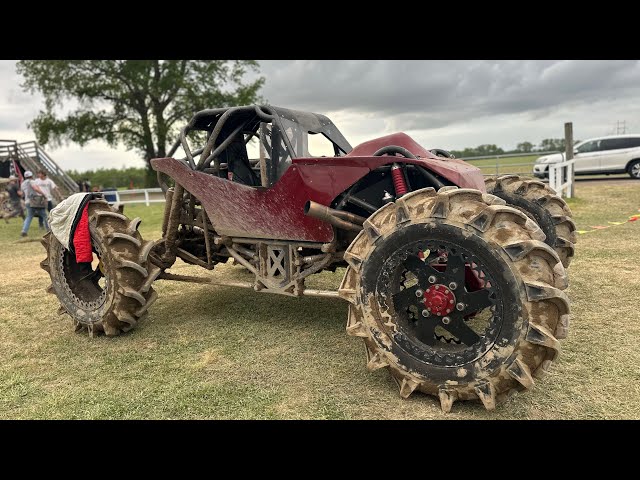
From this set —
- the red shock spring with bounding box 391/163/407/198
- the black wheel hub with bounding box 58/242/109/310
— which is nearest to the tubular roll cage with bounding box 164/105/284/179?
the red shock spring with bounding box 391/163/407/198

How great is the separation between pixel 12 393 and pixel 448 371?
A: 125 inches

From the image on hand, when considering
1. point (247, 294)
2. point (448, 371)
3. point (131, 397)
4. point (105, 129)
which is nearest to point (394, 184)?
point (448, 371)

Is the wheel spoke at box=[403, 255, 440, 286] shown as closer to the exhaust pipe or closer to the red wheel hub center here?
the red wheel hub center

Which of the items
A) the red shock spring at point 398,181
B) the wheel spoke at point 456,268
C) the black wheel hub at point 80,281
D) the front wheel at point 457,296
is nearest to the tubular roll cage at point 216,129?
the red shock spring at point 398,181

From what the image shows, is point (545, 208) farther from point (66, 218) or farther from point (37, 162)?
point (37, 162)

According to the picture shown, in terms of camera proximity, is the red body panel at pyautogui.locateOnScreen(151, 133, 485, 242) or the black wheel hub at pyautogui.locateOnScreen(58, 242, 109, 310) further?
the black wheel hub at pyautogui.locateOnScreen(58, 242, 109, 310)

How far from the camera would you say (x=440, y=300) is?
304cm

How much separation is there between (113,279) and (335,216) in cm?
225

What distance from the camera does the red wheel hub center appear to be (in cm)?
304

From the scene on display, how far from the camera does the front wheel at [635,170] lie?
16641mm

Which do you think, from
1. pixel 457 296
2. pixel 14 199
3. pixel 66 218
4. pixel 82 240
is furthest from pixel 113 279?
pixel 14 199

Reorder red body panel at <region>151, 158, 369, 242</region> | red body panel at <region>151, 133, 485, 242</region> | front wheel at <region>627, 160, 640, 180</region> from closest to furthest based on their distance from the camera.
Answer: red body panel at <region>151, 133, 485, 242</region> < red body panel at <region>151, 158, 369, 242</region> < front wheel at <region>627, 160, 640, 180</region>

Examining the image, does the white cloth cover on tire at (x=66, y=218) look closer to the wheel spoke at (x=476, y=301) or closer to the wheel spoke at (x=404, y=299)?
the wheel spoke at (x=404, y=299)

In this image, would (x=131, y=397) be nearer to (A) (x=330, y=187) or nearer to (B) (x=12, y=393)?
(B) (x=12, y=393)
